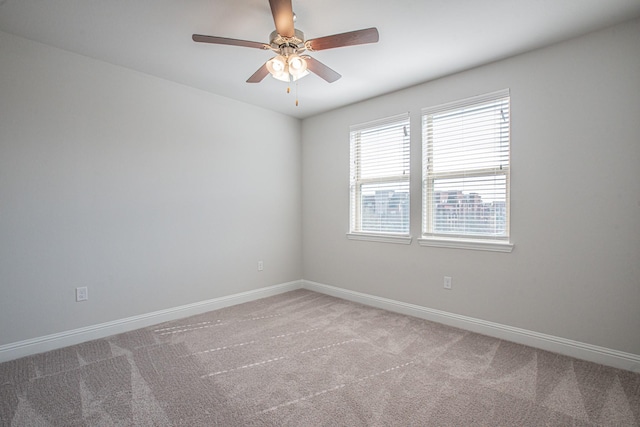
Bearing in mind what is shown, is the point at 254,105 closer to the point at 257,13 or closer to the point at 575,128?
the point at 257,13

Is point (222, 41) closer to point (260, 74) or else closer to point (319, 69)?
point (260, 74)

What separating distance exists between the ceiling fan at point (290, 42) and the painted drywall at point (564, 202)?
1658 millimetres

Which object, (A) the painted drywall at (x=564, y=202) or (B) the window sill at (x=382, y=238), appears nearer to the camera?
(A) the painted drywall at (x=564, y=202)

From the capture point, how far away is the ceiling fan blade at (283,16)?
67.5 inches

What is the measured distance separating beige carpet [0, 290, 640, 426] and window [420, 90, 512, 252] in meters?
1.00

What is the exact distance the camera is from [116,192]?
2969 millimetres

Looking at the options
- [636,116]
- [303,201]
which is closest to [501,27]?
[636,116]

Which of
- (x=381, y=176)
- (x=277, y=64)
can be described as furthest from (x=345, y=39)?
(x=381, y=176)

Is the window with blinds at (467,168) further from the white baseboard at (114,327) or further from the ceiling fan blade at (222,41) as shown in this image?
the white baseboard at (114,327)

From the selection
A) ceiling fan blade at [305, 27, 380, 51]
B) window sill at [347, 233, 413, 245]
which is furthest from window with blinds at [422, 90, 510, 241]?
ceiling fan blade at [305, 27, 380, 51]

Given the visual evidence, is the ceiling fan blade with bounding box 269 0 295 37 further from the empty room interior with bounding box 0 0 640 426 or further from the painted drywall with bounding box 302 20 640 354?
the painted drywall with bounding box 302 20 640 354

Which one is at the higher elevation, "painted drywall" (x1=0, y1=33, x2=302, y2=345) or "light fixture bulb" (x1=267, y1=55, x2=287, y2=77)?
"light fixture bulb" (x1=267, y1=55, x2=287, y2=77)

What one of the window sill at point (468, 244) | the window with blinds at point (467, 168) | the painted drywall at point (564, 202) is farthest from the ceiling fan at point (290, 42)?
the window sill at point (468, 244)

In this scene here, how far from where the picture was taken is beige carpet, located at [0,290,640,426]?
5.88 ft
